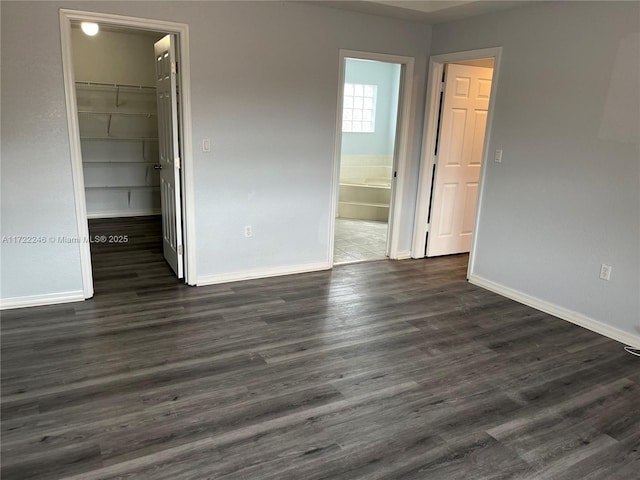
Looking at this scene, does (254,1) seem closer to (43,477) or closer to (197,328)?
(197,328)

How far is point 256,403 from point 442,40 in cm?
387

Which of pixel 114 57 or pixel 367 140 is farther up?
pixel 114 57

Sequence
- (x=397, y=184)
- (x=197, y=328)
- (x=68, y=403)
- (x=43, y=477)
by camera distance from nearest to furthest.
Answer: (x=43, y=477), (x=68, y=403), (x=197, y=328), (x=397, y=184)

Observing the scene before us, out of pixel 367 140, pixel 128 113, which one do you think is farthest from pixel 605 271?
pixel 128 113

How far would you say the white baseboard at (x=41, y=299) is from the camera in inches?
136

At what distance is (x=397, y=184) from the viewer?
4977 millimetres

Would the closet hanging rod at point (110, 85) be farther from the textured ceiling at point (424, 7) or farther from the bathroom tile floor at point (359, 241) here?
the textured ceiling at point (424, 7)

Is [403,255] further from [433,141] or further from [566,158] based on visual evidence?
[566,158]

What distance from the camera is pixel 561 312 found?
3.74 metres

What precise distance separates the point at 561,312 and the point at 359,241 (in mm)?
2676

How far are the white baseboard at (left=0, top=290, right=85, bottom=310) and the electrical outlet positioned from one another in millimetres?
3998

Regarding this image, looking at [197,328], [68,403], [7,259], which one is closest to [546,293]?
[197,328]

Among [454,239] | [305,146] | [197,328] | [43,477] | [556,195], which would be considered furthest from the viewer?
[454,239]

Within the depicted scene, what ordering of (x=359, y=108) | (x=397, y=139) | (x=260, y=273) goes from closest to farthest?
(x=260, y=273) → (x=397, y=139) → (x=359, y=108)
